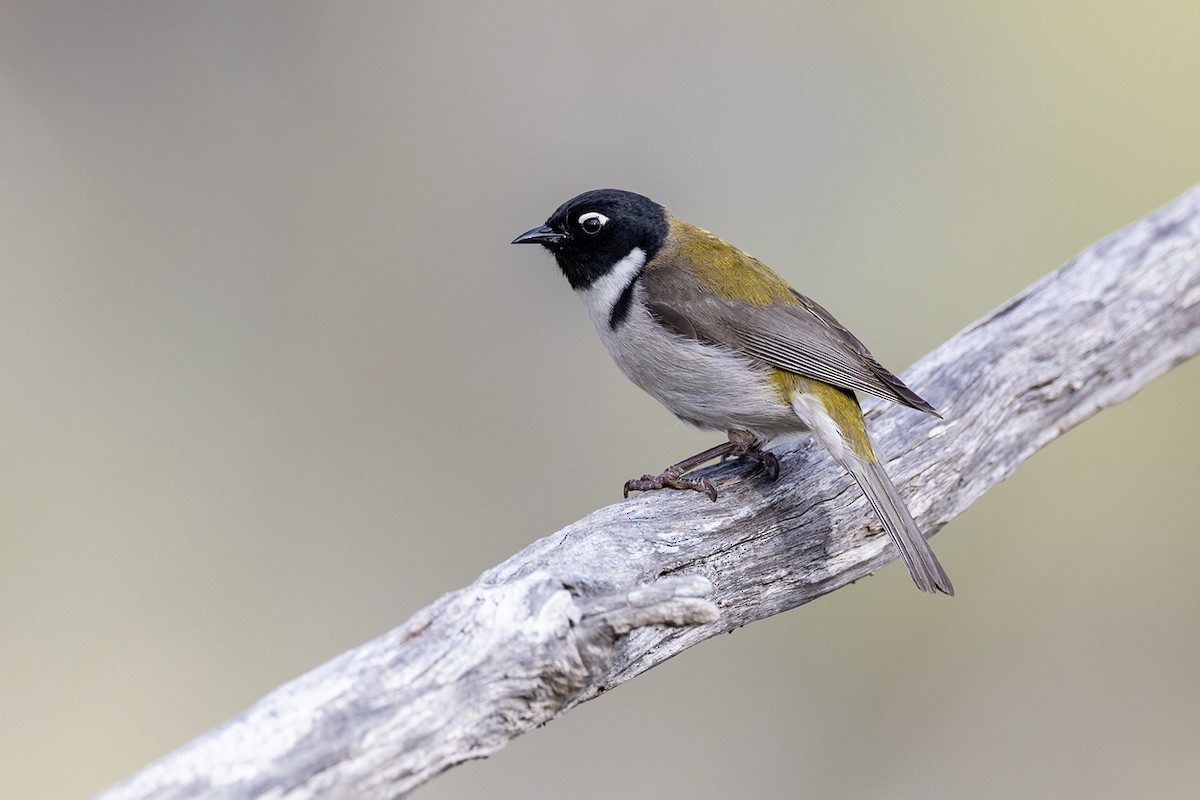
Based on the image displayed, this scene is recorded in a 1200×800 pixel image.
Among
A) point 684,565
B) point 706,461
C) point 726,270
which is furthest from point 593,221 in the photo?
point 684,565

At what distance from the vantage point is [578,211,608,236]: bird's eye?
4.46 meters

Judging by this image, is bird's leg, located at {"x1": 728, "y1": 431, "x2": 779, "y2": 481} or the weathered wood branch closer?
the weathered wood branch

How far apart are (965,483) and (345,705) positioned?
2.69 m

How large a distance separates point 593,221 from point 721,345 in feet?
2.77

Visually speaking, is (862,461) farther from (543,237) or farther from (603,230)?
(543,237)

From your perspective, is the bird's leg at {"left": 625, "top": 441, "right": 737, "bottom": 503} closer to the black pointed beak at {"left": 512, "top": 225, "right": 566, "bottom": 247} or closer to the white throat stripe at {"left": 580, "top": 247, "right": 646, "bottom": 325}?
the white throat stripe at {"left": 580, "top": 247, "right": 646, "bottom": 325}

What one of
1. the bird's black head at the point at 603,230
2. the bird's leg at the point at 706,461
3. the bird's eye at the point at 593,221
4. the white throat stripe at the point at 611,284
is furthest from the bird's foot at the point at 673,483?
the bird's eye at the point at 593,221

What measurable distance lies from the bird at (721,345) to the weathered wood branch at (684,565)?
24 cm

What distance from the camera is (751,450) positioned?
166 inches

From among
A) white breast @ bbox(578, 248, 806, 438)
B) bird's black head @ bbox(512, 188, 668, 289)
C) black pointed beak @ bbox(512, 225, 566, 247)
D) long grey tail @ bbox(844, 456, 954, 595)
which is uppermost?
black pointed beak @ bbox(512, 225, 566, 247)

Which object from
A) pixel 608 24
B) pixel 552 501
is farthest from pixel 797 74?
pixel 552 501

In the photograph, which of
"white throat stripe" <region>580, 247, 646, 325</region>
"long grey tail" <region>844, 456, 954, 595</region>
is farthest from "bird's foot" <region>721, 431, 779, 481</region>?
"white throat stripe" <region>580, 247, 646, 325</region>

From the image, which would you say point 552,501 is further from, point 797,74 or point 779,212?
point 797,74

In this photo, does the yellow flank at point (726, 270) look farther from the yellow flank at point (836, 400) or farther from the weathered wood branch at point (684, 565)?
the weathered wood branch at point (684, 565)
